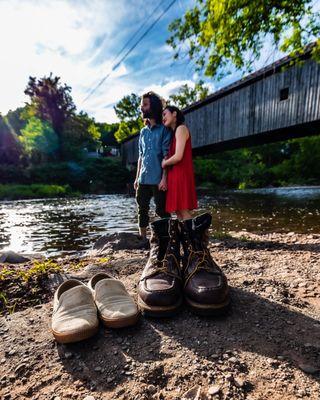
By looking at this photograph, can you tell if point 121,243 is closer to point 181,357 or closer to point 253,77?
point 181,357

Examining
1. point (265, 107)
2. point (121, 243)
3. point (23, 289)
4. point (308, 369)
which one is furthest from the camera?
point (265, 107)

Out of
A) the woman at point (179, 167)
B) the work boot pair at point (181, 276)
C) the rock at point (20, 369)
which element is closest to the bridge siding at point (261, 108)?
the woman at point (179, 167)

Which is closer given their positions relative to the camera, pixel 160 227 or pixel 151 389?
pixel 151 389

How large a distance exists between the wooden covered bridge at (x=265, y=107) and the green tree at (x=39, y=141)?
25.2 metres

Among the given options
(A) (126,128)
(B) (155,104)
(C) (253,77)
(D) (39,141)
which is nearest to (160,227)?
(B) (155,104)

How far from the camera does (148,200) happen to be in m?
4.14

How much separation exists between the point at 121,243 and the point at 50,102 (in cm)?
4220

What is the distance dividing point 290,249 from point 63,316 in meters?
3.65

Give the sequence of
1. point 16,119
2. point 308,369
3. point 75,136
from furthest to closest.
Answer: point 16,119, point 75,136, point 308,369

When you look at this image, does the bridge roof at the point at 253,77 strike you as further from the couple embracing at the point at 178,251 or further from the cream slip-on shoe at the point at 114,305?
the cream slip-on shoe at the point at 114,305

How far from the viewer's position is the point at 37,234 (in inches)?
285

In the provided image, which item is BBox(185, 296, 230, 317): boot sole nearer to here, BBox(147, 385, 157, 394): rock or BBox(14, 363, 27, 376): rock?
BBox(147, 385, 157, 394): rock

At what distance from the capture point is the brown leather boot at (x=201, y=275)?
1.75 m

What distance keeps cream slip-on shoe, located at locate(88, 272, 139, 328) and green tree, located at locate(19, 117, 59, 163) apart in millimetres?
37106
